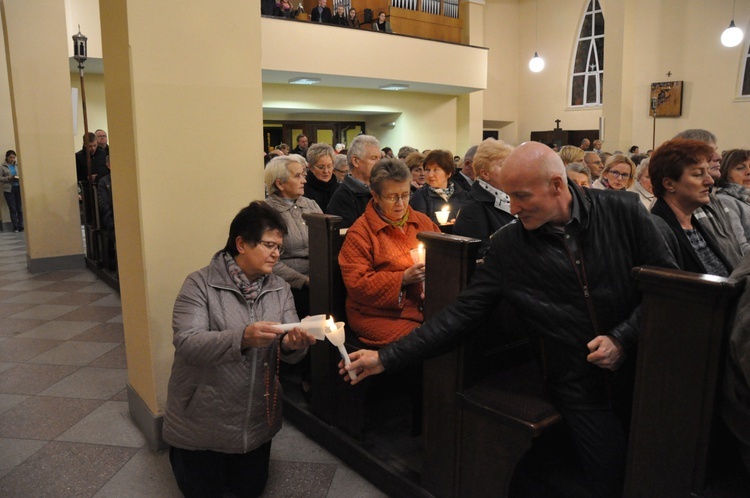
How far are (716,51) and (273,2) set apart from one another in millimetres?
9817

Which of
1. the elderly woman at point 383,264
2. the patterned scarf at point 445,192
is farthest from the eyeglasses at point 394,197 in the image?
the patterned scarf at point 445,192

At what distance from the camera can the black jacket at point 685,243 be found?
2289 millimetres

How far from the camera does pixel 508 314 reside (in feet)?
7.80

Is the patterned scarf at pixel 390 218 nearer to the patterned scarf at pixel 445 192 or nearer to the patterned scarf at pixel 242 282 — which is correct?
the patterned scarf at pixel 242 282

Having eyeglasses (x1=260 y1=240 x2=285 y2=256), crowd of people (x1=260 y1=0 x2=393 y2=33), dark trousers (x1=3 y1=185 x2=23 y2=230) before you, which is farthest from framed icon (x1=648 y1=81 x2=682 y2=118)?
dark trousers (x1=3 y1=185 x2=23 y2=230)

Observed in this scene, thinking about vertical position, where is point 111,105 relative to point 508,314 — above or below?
above

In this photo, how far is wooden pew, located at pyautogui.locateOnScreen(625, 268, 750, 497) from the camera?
145 centimetres

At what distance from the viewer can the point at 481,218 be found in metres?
2.84

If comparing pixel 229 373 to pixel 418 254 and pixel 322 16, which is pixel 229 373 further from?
pixel 322 16

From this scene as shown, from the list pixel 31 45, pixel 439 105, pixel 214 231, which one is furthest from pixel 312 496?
pixel 439 105

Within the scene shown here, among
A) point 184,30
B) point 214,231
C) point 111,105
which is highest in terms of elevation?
point 184,30

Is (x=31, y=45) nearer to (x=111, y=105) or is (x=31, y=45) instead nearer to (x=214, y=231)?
(x=111, y=105)

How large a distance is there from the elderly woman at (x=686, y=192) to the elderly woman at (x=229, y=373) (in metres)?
1.63

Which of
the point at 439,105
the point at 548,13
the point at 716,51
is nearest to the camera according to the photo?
the point at 716,51
